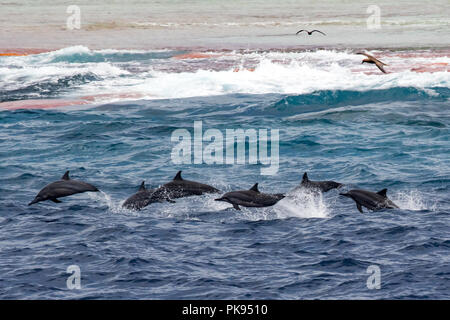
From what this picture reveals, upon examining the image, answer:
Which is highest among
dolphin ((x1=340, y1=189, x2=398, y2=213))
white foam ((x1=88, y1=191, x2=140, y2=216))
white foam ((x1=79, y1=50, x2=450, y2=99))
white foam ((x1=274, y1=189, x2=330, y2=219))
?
white foam ((x1=79, y1=50, x2=450, y2=99))

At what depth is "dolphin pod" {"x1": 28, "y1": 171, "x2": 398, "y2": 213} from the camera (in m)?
16.5

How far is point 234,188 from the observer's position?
19141 millimetres

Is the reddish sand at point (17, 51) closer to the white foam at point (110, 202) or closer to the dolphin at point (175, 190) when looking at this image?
the white foam at point (110, 202)

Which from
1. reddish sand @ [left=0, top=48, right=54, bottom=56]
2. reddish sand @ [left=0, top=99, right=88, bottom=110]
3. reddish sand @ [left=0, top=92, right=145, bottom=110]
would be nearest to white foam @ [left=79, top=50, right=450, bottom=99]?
reddish sand @ [left=0, top=92, right=145, bottom=110]

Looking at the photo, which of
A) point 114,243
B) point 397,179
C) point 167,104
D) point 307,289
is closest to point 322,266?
point 307,289

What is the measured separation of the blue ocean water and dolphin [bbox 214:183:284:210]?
0.35 meters

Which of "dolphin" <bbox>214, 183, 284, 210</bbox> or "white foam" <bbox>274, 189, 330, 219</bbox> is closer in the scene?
"dolphin" <bbox>214, 183, 284, 210</bbox>

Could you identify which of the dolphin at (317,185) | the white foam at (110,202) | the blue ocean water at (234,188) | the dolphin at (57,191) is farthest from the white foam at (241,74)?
the dolphin at (57,191)

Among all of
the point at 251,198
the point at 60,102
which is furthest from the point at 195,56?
the point at 251,198

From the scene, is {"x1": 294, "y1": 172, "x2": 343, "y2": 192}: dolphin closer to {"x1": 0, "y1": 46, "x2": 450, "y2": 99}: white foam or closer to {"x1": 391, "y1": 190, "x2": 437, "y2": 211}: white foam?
{"x1": 391, "y1": 190, "x2": 437, "y2": 211}: white foam

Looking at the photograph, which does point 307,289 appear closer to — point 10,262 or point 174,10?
point 10,262

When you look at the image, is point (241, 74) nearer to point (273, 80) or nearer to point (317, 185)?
point (273, 80)

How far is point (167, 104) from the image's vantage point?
33281mm

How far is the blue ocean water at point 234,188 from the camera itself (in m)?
12.9
